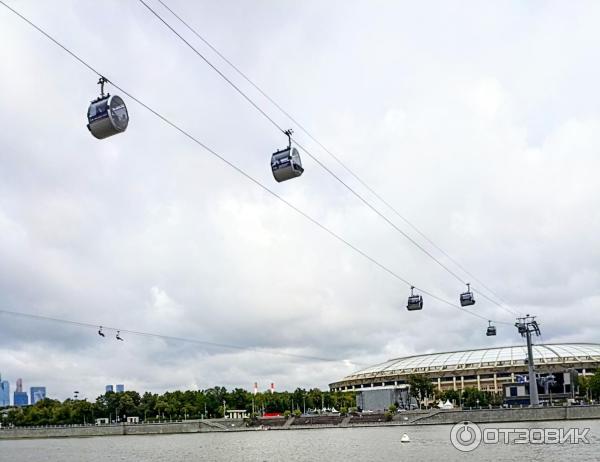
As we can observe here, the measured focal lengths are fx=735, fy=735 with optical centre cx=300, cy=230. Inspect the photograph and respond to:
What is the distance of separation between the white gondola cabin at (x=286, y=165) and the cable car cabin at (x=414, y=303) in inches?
1488

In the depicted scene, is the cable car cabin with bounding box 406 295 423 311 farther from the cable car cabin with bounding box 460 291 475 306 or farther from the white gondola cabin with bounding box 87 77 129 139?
the white gondola cabin with bounding box 87 77 129 139

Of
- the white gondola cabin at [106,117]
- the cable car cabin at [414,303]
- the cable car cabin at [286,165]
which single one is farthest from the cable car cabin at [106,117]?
the cable car cabin at [414,303]

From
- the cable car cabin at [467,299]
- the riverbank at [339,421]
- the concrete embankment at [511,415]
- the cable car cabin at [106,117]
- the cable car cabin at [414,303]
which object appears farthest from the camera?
the riverbank at [339,421]

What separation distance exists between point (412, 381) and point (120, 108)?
17186 centimetres

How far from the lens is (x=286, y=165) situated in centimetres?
3094

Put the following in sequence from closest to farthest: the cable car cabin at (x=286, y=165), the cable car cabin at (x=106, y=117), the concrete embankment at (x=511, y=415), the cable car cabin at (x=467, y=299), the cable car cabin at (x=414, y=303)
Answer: the cable car cabin at (x=106, y=117), the cable car cabin at (x=286, y=165), the cable car cabin at (x=414, y=303), the cable car cabin at (x=467, y=299), the concrete embankment at (x=511, y=415)

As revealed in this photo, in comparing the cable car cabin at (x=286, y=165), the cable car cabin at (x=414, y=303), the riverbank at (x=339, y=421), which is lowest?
the riverbank at (x=339, y=421)

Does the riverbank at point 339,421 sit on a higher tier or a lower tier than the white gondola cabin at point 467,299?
lower

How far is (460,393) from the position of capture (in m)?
197

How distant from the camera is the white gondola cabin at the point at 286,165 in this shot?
30938 millimetres

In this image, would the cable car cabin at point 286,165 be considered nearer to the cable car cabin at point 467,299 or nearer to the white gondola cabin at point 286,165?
the white gondola cabin at point 286,165

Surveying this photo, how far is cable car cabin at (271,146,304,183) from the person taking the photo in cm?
3094

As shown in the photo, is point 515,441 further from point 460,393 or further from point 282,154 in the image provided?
point 460,393

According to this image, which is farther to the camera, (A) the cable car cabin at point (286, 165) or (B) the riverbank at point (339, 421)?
(B) the riverbank at point (339, 421)
